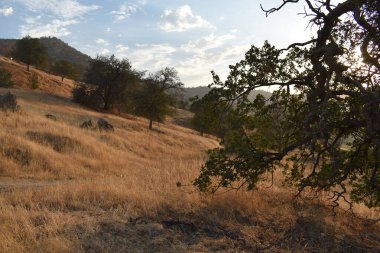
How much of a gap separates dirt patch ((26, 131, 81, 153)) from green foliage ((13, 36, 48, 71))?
2416 inches

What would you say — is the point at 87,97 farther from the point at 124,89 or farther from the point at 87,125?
the point at 87,125

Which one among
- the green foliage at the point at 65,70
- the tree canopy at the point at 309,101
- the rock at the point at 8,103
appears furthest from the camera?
the green foliage at the point at 65,70

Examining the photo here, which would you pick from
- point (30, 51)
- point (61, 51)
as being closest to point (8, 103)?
point (30, 51)

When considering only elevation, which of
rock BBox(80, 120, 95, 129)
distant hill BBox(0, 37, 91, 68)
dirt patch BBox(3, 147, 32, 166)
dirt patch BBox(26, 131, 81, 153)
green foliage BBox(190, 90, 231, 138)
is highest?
distant hill BBox(0, 37, 91, 68)

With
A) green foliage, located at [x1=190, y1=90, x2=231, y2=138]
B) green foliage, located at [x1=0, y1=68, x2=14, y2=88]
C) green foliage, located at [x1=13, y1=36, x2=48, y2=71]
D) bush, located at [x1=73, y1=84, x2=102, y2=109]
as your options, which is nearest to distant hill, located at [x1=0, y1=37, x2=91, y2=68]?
green foliage, located at [x1=13, y1=36, x2=48, y2=71]

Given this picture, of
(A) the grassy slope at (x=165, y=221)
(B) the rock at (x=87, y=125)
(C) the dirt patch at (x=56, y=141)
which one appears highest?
(A) the grassy slope at (x=165, y=221)

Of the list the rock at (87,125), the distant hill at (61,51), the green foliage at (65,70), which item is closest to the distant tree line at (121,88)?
the rock at (87,125)

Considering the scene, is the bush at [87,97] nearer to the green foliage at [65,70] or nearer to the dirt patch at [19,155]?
the green foliage at [65,70]

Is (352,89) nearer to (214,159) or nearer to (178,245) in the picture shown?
(214,159)

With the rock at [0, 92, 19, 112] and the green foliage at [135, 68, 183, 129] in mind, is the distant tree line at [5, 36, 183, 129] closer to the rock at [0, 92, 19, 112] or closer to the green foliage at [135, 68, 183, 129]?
the green foliage at [135, 68, 183, 129]

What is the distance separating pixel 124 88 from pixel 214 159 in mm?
50869

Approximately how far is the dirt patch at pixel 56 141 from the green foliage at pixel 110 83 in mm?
34554

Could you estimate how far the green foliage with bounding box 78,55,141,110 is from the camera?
56719 millimetres

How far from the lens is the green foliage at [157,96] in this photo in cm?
4980
